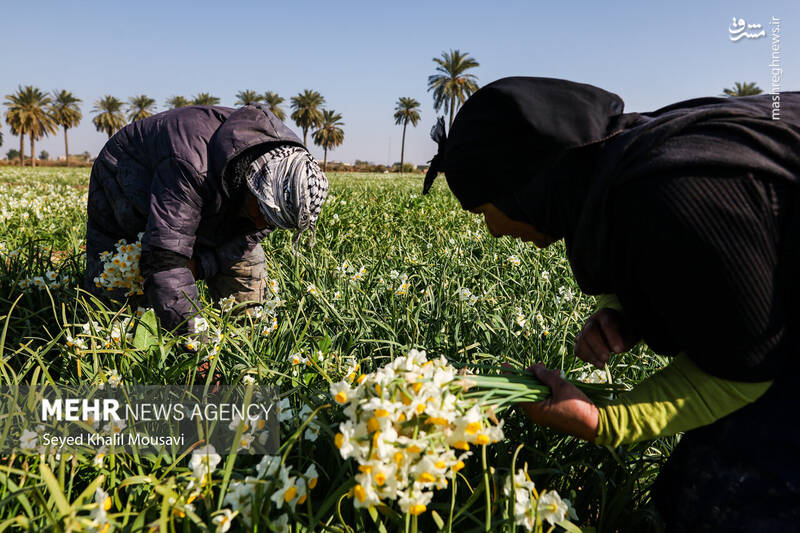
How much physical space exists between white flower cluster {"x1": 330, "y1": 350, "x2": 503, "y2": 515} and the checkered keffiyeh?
1382 mm

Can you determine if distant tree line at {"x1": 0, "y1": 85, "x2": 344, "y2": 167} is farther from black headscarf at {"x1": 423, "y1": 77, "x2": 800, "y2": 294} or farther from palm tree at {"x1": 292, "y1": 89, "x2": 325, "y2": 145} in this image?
black headscarf at {"x1": 423, "y1": 77, "x2": 800, "y2": 294}

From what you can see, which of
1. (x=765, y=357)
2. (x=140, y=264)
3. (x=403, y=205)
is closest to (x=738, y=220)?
(x=765, y=357)

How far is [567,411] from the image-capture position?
4.07ft

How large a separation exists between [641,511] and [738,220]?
94 cm

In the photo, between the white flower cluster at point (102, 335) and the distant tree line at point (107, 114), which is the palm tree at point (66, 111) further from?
the white flower cluster at point (102, 335)

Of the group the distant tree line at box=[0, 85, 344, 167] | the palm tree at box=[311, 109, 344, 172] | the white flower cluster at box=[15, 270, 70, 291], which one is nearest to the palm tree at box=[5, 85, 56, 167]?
the distant tree line at box=[0, 85, 344, 167]

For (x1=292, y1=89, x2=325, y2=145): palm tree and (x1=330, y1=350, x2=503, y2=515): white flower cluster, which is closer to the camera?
(x1=330, y1=350, x2=503, y2=515): white flower cluster

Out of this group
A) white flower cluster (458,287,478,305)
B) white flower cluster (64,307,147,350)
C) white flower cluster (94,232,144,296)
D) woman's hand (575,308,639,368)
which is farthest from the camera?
white flower cluster (458,287,478,305)

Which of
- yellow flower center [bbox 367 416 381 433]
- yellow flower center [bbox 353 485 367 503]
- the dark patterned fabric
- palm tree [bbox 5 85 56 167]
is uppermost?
palm tree [bbox 5 85 56 167]

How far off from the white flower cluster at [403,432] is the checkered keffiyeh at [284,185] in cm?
138

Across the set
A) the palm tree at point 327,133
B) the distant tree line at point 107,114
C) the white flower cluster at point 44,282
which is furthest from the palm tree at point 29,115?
the white flower cluster at point 44,282

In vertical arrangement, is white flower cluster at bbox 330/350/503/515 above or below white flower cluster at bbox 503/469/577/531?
above

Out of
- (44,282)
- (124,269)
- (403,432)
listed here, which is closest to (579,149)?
(403,432)

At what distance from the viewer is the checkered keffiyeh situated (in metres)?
2.24
